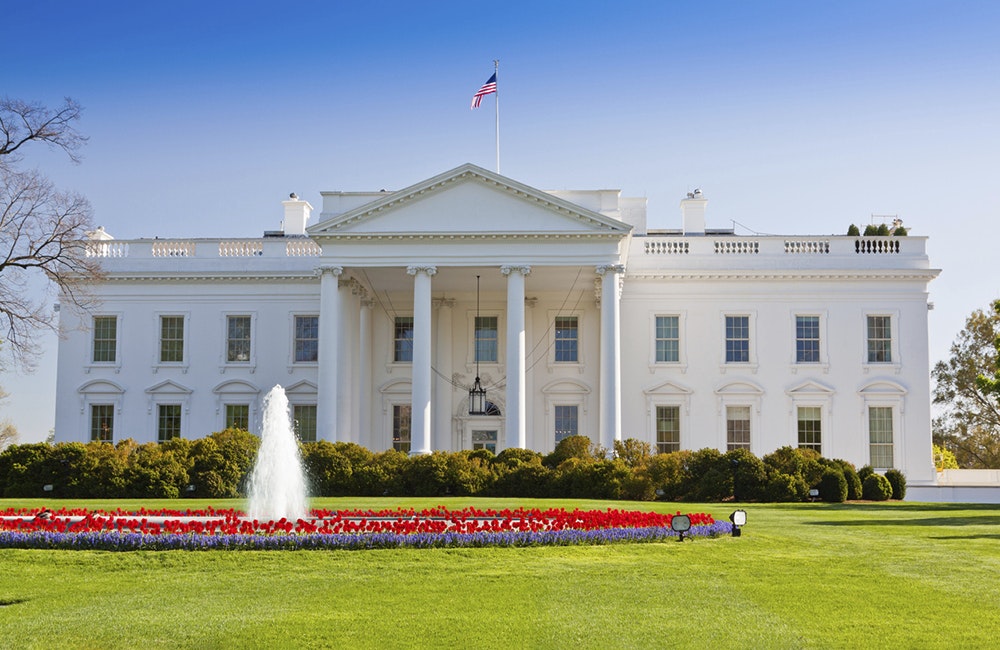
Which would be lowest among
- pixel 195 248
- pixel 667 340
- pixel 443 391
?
pixel 443 391

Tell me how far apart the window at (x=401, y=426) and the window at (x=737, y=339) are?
12.8 m

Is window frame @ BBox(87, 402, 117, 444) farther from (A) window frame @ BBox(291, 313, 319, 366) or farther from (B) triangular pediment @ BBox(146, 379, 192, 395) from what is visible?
(A) window frame @ BBox(291, 313, 319, 366)

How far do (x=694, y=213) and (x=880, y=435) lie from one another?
12263 mm

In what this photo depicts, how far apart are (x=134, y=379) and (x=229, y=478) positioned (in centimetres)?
1351

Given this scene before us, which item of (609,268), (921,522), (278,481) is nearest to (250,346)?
(609,268)

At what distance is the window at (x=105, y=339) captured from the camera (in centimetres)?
4338

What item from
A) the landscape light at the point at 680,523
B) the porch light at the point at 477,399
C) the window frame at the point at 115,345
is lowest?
the landscape light at the point at 680,523

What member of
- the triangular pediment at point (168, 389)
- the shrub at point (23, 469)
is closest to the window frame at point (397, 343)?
the triangular pediment at point (168, 389)

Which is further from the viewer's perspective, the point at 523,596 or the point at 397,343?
the point at 397,343

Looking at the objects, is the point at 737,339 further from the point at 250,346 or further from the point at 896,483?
the point at 250,346

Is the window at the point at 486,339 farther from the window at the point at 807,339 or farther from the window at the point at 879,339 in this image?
the window at the point at 879,339

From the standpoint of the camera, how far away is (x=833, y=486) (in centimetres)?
3148

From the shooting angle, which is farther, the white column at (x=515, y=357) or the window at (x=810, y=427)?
the window at (x=810, y=427)

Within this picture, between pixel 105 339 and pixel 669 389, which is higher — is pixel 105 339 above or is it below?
above
